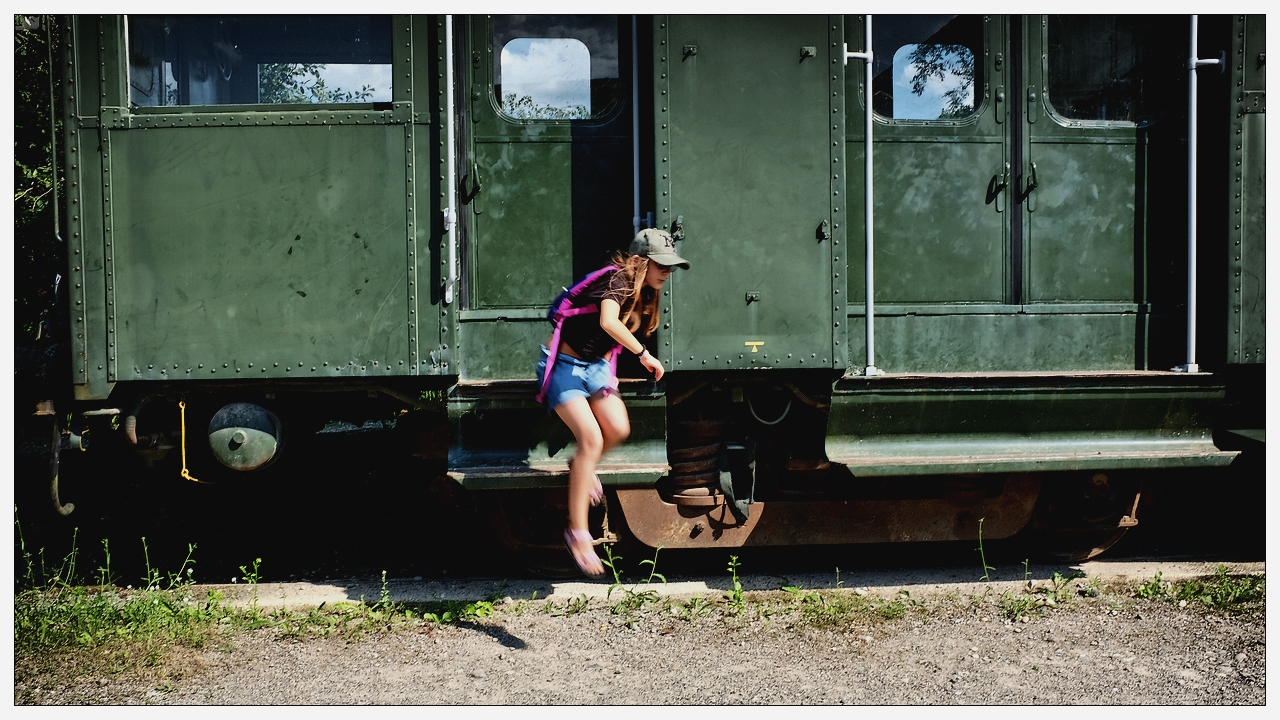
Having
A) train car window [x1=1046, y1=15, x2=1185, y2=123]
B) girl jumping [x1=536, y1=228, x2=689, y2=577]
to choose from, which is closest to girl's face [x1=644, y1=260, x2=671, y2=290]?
girl jumping [x1=536, y1=228, x2=689, y2=577]

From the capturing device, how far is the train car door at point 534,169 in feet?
14.1

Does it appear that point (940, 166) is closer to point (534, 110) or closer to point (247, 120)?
point (534, 110)

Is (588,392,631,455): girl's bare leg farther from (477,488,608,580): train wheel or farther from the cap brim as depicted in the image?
(477,488,608,580): train wheel

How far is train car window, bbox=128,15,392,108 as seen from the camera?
4.15m

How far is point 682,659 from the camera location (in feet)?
12.6

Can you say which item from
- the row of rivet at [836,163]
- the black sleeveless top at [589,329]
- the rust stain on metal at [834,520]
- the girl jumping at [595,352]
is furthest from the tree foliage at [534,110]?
the rust stain on metal at [834,520]

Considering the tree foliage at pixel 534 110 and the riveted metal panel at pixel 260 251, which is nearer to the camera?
the riveted metal panel at pixel 260 251

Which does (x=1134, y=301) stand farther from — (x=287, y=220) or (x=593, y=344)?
(x=287, y=220)

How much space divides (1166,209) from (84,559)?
19.7 ft

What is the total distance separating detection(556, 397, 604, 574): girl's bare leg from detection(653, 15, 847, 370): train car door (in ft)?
1.68

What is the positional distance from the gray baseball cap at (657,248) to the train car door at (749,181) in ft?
1.07

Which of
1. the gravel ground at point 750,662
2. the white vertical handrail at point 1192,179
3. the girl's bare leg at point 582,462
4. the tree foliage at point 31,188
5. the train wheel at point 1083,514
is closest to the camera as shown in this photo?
the gravel ground at point 750,662

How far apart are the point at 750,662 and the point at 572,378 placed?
1.37m

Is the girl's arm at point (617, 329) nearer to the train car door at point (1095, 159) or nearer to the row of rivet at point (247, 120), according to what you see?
the row of rivet at point (247, 120)
